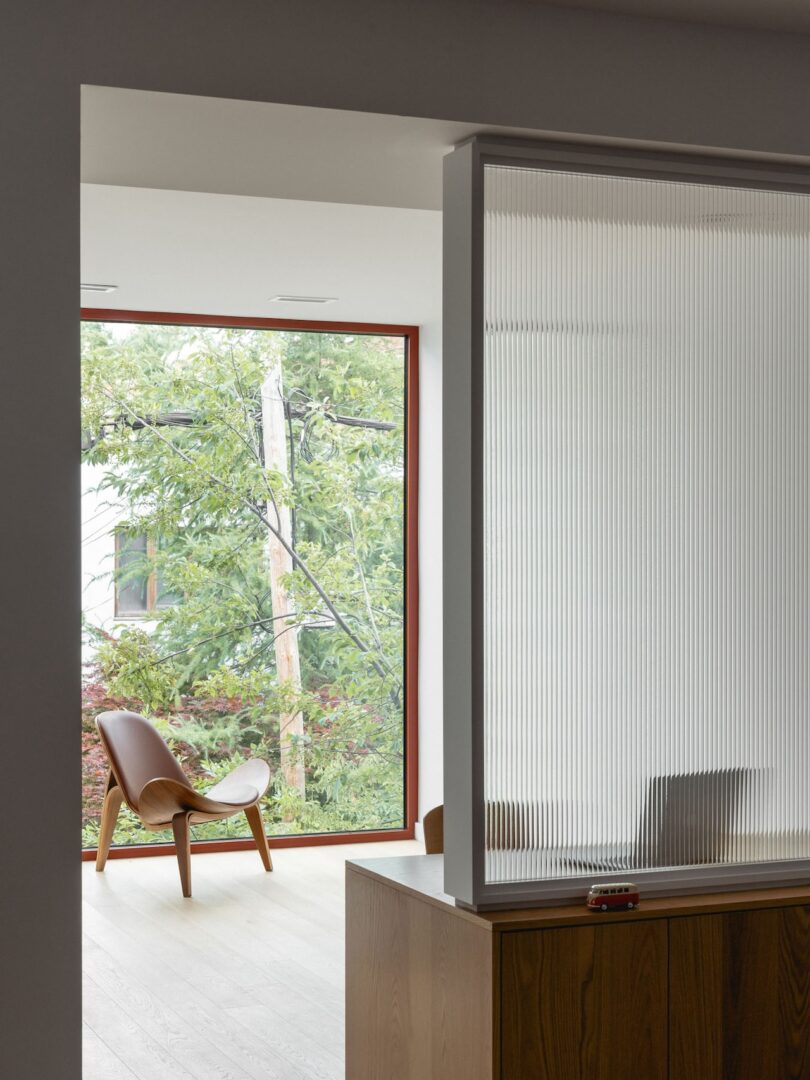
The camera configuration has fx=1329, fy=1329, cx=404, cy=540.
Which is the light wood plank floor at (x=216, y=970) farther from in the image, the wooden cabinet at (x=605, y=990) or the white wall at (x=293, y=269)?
the white wall at (x=293, y=269)

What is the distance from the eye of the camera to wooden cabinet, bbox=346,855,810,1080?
2.89m

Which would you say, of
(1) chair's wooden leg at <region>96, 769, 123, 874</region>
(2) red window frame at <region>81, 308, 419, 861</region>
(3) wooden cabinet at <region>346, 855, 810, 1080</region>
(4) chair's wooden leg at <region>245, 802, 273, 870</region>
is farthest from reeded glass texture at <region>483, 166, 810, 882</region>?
(2) red window frame at <region>81, 308, 419, 861</region>

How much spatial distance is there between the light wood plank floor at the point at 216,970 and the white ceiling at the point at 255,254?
2.83 m

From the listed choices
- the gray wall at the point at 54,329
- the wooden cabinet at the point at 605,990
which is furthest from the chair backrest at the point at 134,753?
the gray wall at the point at 54,329

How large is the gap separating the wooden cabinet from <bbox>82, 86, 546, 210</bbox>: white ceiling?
1.79 meters

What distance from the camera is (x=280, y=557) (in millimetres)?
7559

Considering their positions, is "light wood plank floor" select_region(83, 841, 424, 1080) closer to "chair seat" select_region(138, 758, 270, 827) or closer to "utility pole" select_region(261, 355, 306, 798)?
"chair seat" select_region(138, 758, 270, 827)

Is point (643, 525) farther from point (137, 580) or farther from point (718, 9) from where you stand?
point (137, 580)

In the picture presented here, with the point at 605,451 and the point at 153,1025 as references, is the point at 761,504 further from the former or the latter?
the point at 153,1025

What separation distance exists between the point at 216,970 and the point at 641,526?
2.75 metres

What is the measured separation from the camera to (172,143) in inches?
123

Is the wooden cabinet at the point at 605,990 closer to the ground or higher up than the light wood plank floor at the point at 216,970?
higher up

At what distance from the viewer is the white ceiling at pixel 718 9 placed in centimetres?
311

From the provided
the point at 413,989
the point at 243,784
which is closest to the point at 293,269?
the point at 243,784
